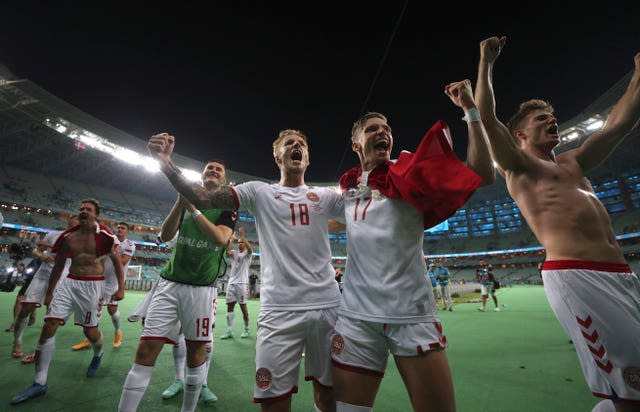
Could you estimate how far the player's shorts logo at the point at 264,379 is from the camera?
190 centimetres

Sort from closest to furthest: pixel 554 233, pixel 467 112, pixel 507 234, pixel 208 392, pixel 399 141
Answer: pixel 467 112, pixel 554 233, pixel 208 392, pixel 399 141, pixel 507 234

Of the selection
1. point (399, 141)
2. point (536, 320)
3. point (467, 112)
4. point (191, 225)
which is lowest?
point (536, 320)

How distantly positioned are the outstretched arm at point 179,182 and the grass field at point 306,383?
2.66m

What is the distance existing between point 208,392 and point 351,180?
11.0 feet

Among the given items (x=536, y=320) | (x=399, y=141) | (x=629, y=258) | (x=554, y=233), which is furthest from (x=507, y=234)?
(x=554, y=233)

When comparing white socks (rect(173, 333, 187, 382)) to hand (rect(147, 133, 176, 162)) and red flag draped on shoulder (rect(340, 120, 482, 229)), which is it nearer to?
hand (rect(147, 133, 176, 162))

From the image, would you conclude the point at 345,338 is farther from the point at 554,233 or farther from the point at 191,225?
the point at 191,225

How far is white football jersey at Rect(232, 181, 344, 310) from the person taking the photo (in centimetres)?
216

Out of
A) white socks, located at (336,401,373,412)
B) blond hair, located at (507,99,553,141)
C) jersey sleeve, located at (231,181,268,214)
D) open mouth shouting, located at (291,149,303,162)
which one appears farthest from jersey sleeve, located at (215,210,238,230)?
blond hair, located at (507,99,553,141)

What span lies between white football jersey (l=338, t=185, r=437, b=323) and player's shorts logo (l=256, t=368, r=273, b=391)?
0.65 metres

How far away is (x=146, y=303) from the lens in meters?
3.79

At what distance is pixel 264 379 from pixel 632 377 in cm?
224

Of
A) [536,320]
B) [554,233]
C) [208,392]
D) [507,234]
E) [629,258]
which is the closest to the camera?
[554,233]

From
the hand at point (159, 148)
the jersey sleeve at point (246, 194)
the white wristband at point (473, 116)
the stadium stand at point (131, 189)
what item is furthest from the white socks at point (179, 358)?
the stadium stand at point (131, 189)
